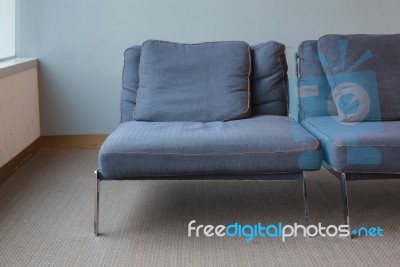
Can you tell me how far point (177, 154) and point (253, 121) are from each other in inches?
22.1

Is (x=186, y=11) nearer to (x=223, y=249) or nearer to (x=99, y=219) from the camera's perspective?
(x=99, y=219)

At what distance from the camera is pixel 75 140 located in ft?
11.8

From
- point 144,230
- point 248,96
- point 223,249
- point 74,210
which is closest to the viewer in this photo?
point 223,249

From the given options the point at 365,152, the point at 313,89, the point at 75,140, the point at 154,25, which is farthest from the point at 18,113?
the point at 365,152

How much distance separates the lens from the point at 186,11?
342cm

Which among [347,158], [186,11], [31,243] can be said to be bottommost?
[31,243]

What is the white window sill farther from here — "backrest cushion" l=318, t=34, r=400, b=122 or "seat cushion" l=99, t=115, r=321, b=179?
"backrest cushion" l=318, t=34, r=400, b=122

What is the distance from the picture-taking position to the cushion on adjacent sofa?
249 centimetres

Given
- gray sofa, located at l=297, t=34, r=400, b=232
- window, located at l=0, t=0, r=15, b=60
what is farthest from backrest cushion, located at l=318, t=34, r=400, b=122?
window, located at l=0, t=0, r=15, b=60

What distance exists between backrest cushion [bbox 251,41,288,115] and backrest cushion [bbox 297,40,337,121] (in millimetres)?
94

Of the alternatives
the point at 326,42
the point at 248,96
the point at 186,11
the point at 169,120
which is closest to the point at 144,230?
the point at 169,120

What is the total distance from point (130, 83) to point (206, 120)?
521 millimetres

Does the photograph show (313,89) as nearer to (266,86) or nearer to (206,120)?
(266,86)

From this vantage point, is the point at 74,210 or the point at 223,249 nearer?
the point at 223,249
